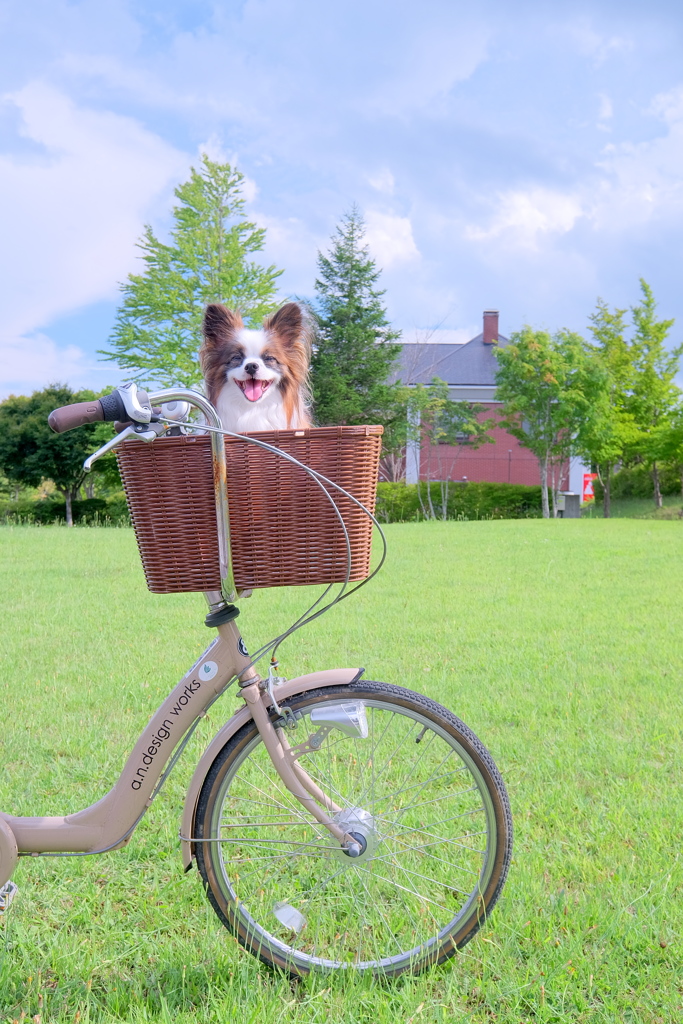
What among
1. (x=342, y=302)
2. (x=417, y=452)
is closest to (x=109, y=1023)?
(x=342, y=302)

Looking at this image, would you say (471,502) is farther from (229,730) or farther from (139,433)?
(139,433)

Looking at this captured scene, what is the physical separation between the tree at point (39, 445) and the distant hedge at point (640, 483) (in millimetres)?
22412

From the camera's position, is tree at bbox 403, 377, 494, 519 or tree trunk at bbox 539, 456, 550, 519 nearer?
tree trunk at bbox 539, 456, 550, 519

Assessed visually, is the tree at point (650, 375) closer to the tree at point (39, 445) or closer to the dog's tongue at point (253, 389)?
the tree at point (39, 445)

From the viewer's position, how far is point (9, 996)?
7.46 feet

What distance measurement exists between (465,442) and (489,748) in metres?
29.3

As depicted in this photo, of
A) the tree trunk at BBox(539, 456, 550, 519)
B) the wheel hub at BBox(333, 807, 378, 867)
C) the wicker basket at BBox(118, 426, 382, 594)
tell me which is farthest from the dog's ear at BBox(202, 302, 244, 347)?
the tree trunk at BBox(539, 456, 550, 519)

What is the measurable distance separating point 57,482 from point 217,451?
31.5 m

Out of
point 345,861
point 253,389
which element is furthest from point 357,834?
point 253,389

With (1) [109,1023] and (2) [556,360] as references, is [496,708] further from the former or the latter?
(2) [556,360]

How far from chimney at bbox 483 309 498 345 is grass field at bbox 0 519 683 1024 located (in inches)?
1481

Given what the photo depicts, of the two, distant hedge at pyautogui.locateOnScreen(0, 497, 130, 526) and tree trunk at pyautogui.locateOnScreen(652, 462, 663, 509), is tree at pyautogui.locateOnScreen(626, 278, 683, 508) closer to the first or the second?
tree trunk at pyautogui.locateOnScreen(652, 462, 663, 509)

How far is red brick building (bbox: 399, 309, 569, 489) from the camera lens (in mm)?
35625

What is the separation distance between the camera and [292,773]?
2.25 meters
